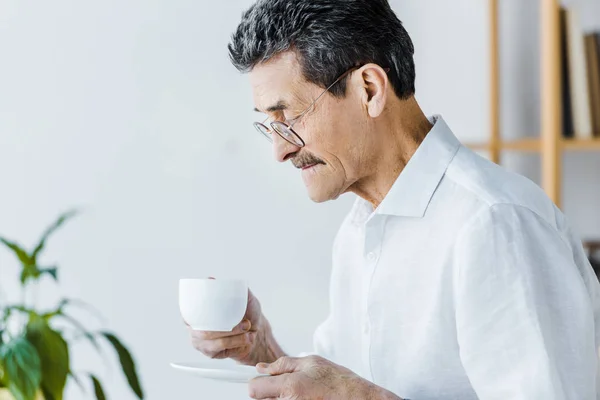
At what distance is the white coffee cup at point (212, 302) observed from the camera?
1250mm

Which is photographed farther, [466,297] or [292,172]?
[292,172]

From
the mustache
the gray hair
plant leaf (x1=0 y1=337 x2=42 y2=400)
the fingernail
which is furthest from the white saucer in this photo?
plant leaf (x1=0 y1=337 x2=42 y2=400)

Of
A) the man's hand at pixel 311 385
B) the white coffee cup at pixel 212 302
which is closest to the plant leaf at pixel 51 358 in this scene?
the white coffee cup at pixel 212 302

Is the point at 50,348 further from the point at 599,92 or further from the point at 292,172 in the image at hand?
the point at 599,92

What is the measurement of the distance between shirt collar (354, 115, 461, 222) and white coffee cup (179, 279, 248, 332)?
25cm

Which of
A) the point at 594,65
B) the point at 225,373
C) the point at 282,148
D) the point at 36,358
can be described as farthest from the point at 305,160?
the point at 594,65

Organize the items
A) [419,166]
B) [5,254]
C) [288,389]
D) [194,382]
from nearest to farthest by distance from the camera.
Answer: [288,389], [419,166], [5,254], [194,382]

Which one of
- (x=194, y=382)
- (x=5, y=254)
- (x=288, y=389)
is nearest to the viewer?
(x=288, y=389)

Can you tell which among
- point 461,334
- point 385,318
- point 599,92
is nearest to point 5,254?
point 385,318

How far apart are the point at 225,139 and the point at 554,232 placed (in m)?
1.49

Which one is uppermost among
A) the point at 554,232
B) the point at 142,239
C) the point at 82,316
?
the point at 554,232

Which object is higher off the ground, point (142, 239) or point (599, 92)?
point (599, 92)

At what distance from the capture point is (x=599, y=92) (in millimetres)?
2283

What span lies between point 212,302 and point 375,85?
0.41 meters
